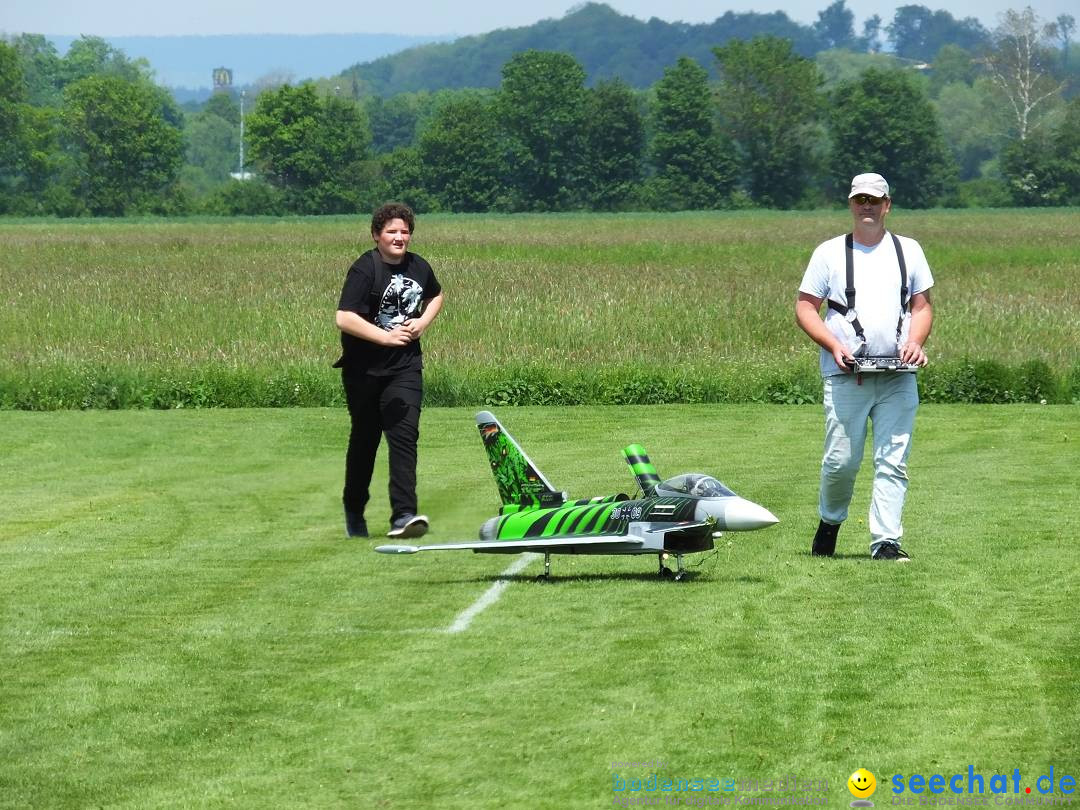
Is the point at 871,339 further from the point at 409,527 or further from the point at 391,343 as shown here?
the point at 409,527

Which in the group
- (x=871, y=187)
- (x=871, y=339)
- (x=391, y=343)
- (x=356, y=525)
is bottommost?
(x=356, y=525)

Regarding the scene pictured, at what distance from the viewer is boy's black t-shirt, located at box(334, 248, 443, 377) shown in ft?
35.6

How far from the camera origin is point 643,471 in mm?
9852

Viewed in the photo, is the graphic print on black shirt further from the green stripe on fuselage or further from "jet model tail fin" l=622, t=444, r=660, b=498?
"jet model tail fin" l=622, t=444, r=660, b=498

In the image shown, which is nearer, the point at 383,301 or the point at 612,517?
the point at 612,517

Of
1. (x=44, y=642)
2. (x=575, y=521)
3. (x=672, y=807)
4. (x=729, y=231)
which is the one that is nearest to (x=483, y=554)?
(x=575, y=521)

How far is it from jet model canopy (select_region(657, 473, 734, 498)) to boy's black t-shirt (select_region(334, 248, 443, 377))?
2.21m

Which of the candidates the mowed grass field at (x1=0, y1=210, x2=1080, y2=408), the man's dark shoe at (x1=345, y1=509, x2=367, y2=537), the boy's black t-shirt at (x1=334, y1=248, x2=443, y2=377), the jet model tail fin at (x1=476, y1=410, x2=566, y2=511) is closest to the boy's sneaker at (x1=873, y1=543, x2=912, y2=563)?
the jet model tail fin at (x1=476, y1=410, x2=566, y2=511)

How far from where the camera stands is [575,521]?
9.78m

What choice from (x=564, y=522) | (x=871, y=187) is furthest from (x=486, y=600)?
(x=871, y=187)

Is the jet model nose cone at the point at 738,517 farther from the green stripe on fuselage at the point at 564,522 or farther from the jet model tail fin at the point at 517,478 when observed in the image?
the jet model tail fin at the point at 517,478

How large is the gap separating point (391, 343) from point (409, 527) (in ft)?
3.79

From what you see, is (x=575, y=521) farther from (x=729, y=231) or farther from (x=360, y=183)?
(x=360, y=183)

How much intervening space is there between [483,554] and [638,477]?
150cm
